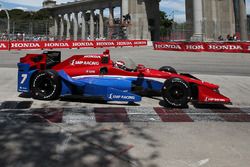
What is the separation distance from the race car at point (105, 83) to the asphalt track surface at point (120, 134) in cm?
25

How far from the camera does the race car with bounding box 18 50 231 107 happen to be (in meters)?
7.24

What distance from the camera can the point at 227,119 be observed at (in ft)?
21.6

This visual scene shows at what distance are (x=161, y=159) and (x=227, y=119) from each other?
8.66ft

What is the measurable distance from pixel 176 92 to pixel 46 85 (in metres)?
3.01

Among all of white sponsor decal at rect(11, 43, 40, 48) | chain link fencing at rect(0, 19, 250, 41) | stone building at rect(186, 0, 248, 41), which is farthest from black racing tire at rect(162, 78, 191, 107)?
chain link fencing at rect(0, 19, 250, 41)

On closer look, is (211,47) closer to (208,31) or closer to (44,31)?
(208,31)

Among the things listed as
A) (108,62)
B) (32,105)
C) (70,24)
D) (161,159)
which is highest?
(70,24)

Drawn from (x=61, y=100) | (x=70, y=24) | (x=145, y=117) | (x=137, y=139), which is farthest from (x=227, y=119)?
(x=70, y=24)

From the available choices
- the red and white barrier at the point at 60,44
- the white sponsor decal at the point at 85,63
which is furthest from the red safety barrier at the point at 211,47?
the white sponsor decal at the point at 85,63

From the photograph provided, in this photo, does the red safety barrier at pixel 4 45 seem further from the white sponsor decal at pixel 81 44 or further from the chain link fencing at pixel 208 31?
the chain link fencing at pixel 208 31

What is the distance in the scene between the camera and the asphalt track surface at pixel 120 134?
4.39m

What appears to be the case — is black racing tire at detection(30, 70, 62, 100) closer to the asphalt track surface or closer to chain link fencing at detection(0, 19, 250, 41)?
the asphalt track surface

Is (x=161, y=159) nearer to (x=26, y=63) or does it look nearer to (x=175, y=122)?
(x=175, y=122)

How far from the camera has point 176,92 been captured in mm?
7223
